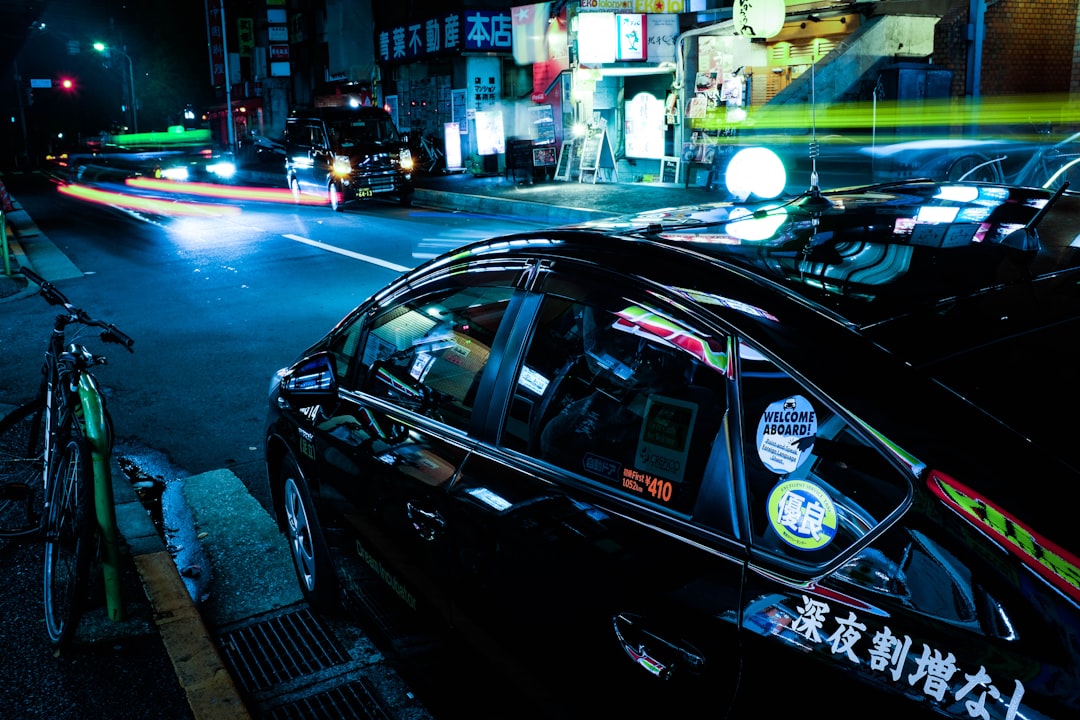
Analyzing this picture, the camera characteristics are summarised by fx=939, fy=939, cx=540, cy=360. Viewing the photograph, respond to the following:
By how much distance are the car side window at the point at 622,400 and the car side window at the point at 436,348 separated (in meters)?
0.29

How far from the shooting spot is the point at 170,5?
63375 mm

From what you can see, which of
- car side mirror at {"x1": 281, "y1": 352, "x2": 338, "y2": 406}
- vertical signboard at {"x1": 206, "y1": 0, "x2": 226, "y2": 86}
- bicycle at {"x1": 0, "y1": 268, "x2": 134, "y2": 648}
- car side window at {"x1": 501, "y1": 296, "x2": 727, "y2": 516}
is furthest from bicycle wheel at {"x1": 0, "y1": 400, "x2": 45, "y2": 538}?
vertical signboard at {"x1": 206, "y1": 0, "x2": 226, "y2": 86}

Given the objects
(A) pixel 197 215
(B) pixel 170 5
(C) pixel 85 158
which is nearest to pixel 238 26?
(C) pixel 85 158

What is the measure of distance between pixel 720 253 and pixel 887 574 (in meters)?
1.08

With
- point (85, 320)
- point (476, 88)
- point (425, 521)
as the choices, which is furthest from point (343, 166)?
point (425, 521)

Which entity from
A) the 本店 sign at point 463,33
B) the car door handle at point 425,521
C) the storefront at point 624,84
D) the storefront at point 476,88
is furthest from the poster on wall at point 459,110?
the car door handle at point 425,521

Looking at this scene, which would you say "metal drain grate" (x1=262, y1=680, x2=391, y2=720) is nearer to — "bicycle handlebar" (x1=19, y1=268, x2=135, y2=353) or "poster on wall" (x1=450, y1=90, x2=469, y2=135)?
"bicycle handlebar" (x1=19, y1=268, x2=135, y2=353)

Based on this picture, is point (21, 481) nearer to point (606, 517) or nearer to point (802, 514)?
point (606, 517)

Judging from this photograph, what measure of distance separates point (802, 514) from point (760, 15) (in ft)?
55.7

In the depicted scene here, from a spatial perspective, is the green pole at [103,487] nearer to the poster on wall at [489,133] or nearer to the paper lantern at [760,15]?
the paper lantern at [760,15]

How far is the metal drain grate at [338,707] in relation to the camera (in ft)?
11.6

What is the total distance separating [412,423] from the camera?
10.5 feet

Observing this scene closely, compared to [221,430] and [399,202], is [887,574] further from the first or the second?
[399,202]

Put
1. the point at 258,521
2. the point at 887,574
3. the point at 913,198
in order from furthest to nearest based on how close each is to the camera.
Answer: the point at 258,521 < the point at 913,198 < the point at 887,574
